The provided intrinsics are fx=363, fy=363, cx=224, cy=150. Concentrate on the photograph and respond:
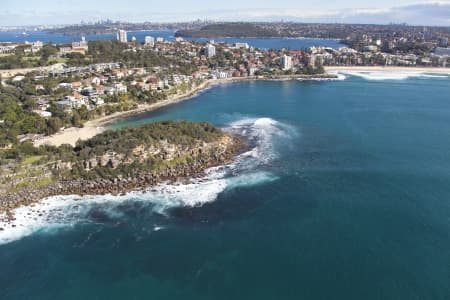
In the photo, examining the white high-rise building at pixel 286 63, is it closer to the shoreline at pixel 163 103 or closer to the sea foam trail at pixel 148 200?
the shoreline at pixel 163 103

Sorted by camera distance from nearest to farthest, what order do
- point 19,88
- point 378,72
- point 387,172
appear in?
point 387,172 → point 19,88 → point 378,72

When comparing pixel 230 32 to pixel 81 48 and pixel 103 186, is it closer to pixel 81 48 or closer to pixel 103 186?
pixel 81 48

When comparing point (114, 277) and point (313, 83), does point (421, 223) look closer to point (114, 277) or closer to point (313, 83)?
point (114, 277)

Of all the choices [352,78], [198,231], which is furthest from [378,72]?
[198,231]

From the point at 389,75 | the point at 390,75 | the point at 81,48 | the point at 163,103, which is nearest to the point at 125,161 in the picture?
the point at 163,103

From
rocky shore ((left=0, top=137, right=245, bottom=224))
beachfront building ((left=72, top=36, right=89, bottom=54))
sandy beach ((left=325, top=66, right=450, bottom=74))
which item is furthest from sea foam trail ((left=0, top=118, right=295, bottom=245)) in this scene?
sandy beach ((left=325, top=66, right=450, bottom=74))

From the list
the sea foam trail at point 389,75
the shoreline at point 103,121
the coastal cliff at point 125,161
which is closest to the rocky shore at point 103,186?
the coastal cliff at point 125,161
